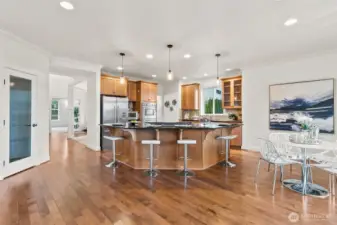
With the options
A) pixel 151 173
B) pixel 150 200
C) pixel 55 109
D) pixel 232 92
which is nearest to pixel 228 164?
pixel 151 173

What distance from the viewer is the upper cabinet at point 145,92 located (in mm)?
7656

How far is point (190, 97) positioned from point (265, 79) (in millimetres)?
3247

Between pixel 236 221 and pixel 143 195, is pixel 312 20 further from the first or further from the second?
pixel 143 195

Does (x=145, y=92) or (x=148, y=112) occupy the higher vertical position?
(x=145, y=92)

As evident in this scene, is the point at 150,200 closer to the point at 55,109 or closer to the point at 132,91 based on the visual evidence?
the point at 132,91

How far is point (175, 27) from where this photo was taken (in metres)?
3.33

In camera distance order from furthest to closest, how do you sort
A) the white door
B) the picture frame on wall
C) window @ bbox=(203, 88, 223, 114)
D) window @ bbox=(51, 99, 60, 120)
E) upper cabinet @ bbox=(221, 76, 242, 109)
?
window @ bbox=(51, 99, 60, 120) → window @ bbox=(203, 88, 223, 114) → upper cabinet @ bbox=(221, 76, 242, 109) → the picture frame on wall → the white door

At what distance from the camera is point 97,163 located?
186 inches

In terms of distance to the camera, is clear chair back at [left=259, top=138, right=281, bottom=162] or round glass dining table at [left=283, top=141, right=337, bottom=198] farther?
clear chair back at [left=259, top=138, right=281, bottom=162]

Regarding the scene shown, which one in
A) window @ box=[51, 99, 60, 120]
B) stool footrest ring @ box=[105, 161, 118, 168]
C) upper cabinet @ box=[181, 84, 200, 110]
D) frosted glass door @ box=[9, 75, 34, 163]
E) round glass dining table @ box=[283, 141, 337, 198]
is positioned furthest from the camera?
window @ box=[51, 99, 60, 120]

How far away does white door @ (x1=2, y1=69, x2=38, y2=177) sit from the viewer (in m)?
3.77

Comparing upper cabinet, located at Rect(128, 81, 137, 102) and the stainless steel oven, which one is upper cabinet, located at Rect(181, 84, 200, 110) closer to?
the stainless steel oven

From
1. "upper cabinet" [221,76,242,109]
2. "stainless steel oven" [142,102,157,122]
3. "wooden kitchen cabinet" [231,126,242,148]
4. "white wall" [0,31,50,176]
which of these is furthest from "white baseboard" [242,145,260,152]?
"white wall" [0,31,50,176]

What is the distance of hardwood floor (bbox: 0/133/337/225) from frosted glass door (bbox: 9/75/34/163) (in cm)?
61
